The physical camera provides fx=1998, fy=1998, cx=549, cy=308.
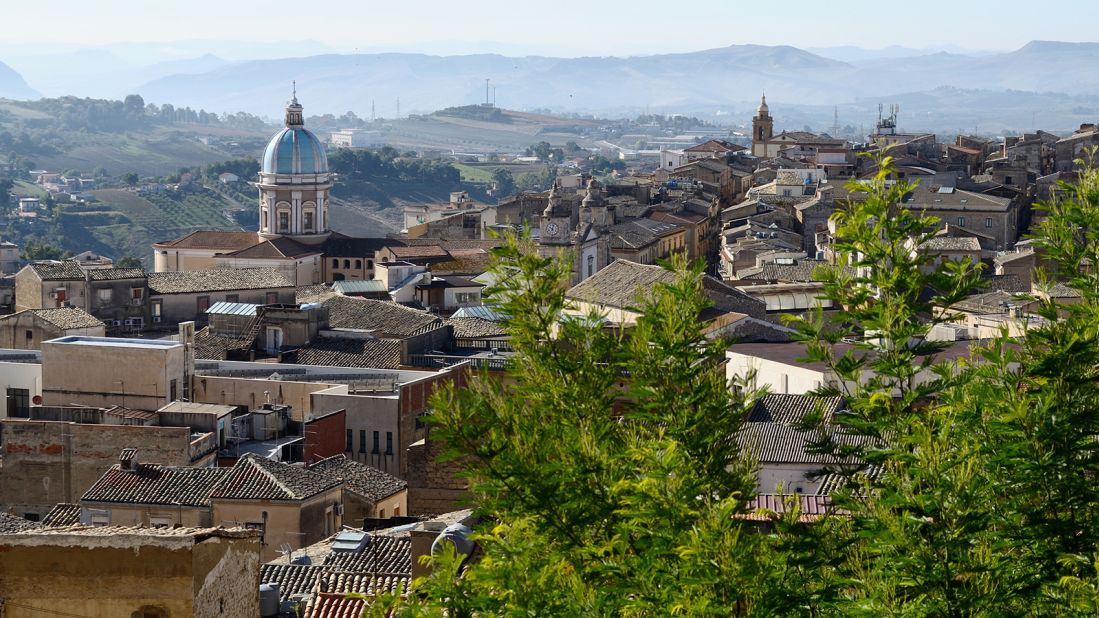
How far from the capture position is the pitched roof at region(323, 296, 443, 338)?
4538cm

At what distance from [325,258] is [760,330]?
2670 cm

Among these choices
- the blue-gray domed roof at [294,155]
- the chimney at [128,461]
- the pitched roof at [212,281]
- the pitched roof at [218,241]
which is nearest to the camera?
the chimney at [128,461]

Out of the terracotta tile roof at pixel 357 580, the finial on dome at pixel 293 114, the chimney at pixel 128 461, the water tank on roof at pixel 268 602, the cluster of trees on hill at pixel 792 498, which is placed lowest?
the chimney at pixel 128 461

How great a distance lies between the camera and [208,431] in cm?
→ 3256

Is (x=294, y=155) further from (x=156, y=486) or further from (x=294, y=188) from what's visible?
(x=156, y=486)

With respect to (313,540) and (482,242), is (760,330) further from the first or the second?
(482,242)

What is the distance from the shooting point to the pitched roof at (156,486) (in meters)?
27.2

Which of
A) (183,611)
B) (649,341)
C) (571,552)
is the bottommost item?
(183,611)

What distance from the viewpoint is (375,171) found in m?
155

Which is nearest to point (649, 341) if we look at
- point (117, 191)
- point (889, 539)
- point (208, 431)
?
point (889, 539)

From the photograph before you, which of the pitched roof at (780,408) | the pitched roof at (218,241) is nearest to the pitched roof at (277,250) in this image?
the pitched roof at (218,241)

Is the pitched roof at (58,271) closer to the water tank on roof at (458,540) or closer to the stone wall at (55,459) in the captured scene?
the stone wall at (55,459)

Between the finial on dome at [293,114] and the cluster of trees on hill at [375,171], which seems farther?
the cluster of trees on hill at [375,171]

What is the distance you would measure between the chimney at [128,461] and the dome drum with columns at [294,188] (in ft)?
129
